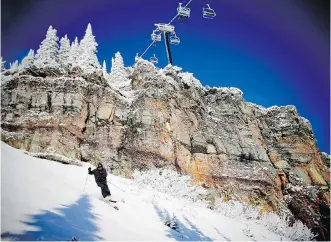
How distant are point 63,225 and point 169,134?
91.5 ft

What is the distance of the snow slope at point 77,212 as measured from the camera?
7.83 metres

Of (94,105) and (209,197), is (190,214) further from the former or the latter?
(94,105)

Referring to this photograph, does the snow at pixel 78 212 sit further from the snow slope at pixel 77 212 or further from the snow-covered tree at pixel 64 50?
the snow-covered tree at pixel 64 50

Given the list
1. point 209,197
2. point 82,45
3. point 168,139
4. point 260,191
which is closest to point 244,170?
point 260,191

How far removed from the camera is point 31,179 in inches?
449

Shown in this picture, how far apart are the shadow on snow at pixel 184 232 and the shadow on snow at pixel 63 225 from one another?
3.31 meters

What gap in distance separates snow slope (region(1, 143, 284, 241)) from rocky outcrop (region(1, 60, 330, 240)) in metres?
16.1

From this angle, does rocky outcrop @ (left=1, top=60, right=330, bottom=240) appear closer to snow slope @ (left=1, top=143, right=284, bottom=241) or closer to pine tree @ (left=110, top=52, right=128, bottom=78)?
pine tree @ (left=110, top=52, right=128, bottom=78)

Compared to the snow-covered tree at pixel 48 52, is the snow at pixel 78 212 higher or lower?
lower

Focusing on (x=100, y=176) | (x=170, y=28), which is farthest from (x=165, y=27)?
(x=100, y=176)

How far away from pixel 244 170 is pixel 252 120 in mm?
11111

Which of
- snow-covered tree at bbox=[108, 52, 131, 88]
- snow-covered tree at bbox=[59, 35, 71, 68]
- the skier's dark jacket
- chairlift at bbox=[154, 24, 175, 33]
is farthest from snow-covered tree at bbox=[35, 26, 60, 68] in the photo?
the skier's dark jacket

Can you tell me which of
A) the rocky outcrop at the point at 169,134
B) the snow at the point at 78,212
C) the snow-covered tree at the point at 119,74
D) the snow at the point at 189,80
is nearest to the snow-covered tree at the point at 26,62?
the rocky outcrop at the point at 169,134

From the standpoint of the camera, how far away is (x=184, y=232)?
41.9 feet
